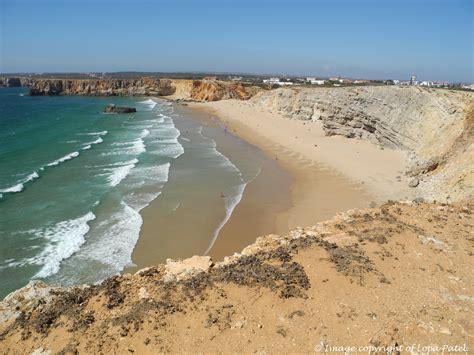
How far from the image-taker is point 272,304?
740 cm

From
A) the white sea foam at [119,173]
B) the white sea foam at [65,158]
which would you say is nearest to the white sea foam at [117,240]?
the white sea foam at [119,173]

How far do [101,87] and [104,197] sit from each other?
10458 centimetres

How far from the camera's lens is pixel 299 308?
729 centimetres

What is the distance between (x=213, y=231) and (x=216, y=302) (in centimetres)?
908

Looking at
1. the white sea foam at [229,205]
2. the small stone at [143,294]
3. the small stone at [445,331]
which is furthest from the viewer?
the white sea foam at [229,205]

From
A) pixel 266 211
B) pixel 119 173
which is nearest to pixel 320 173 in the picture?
pixel 266 211

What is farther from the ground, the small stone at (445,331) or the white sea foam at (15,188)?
the small stone at (445,331)

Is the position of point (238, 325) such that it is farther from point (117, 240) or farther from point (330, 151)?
point (330, 151)

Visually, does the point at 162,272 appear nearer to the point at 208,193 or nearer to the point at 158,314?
the point at 158,314

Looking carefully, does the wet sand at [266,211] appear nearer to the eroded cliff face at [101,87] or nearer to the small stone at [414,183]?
the small stone at [414,183]

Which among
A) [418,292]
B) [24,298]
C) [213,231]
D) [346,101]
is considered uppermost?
[346,101]

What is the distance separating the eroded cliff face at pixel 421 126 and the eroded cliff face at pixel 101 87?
7778cm

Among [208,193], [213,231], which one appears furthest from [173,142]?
[213,231]

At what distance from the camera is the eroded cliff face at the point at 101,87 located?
110m
